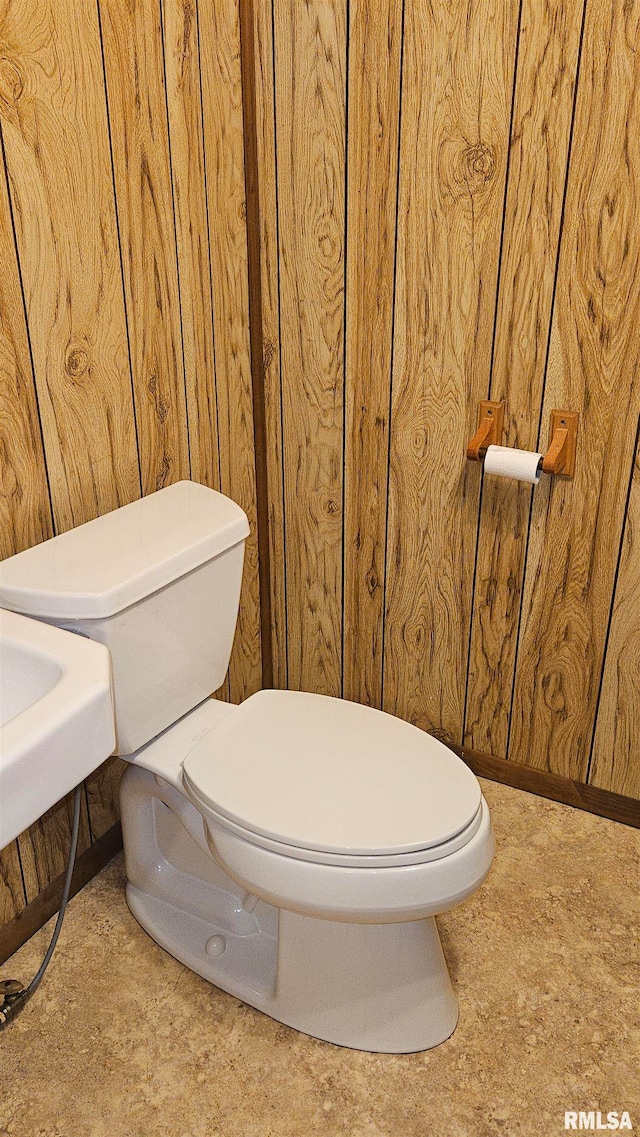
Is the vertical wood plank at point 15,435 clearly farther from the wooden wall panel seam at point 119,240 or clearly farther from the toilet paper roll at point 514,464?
the toilet paper roll at point 514,464

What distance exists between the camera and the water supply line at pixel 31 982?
63.0 inches

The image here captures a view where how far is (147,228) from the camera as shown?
5.49ft

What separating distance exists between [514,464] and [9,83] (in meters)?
1.04

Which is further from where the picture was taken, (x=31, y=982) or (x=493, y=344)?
(x=493, y=344)

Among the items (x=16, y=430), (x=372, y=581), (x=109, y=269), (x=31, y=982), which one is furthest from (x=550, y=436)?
(x=31, y=982)

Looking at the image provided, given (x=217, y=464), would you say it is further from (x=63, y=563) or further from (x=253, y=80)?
(x=253, y=80)

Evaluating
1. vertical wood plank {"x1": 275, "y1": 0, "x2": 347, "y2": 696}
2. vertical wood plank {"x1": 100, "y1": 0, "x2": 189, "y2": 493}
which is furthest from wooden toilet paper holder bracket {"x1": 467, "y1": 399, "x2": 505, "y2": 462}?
vertical wood plank {"x1": 100, "y1": 0, "x2": 189, "y2": 493}

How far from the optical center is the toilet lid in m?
1.37

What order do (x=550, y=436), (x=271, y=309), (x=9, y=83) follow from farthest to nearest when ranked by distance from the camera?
(x=271, y=309) → (x=550, y=436) → (x=9, y=83)

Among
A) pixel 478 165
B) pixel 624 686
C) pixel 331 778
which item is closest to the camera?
pixel 331 778

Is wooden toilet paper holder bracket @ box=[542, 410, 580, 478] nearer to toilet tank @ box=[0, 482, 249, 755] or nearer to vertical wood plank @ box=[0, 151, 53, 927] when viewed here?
toilet tank @ box=[0, 482, 249, 755]

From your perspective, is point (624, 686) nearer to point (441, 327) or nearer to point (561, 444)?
point (561, 444)

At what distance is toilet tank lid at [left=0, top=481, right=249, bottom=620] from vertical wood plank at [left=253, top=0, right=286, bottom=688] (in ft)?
1.39

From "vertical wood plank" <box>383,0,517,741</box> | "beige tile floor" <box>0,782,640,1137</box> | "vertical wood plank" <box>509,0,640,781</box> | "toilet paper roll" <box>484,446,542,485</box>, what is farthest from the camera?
"toilet paper roll" <box>484,446,542,485</box>
